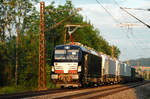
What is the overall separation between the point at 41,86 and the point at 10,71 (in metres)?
3.41

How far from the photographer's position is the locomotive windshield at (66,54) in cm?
2672

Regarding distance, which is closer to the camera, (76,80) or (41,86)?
(76,80)

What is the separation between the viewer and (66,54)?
26844 millimetres

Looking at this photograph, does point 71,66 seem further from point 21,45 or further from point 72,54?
point 21,45

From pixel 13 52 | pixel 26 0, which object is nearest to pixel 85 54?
pixel 13 52

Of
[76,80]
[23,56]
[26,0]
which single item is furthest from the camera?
[26,0]

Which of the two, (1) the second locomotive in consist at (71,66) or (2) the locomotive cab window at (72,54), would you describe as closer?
(1) the second locomotive in consist at (71,66)

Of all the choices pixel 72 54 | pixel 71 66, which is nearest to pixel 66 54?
pixel 72 54

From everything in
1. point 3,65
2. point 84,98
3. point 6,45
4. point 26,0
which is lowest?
point 84,98

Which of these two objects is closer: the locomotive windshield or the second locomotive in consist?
the second locomotive in consist

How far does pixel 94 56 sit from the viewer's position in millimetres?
31359

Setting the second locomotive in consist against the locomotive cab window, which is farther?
the locomotive cab window

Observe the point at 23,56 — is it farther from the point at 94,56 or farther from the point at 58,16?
the point at 58,16

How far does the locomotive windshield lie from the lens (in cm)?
2672
